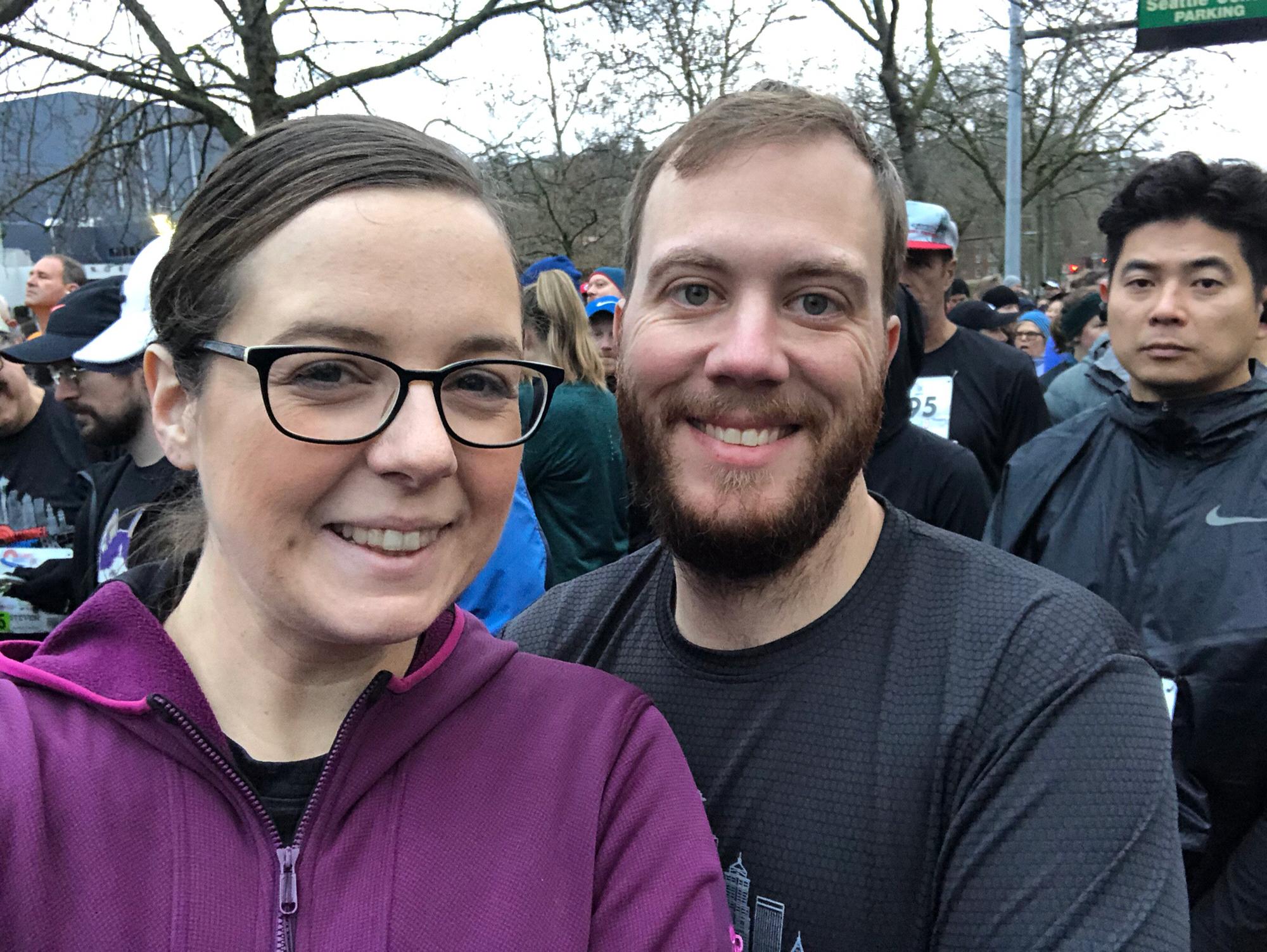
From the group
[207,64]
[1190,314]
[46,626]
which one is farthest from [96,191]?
[1190,314]

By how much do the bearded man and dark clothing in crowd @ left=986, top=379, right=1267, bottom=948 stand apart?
914 mm

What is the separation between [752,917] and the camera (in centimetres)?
139

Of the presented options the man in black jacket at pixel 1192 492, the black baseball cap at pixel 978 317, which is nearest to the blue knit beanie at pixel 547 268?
the man in black jacket at pixel 1192 492

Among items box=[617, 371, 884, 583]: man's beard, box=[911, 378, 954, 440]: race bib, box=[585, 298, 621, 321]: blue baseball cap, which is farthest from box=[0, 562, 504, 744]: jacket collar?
box=[585, 298, 621, 321]: blue baseball cap

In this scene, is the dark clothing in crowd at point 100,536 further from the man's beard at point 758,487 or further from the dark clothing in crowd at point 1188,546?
the dark clothing in crowd at point 1188,546

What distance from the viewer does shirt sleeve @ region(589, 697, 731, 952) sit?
1123 millimetres

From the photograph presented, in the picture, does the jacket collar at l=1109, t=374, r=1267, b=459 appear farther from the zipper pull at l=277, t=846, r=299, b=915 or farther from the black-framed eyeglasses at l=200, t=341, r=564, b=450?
the zipper pull at l=277, t=846, r=299, b=915

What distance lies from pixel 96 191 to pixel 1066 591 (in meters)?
9.34

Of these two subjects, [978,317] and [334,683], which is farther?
[978,317]

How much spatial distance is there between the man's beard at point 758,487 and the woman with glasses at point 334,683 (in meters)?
0.30

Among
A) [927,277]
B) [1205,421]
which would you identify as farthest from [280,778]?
[927,277]

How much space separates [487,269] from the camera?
1.28 meters

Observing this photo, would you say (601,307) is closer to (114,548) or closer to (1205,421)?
(114,548)

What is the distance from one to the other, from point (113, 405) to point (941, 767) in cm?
315
